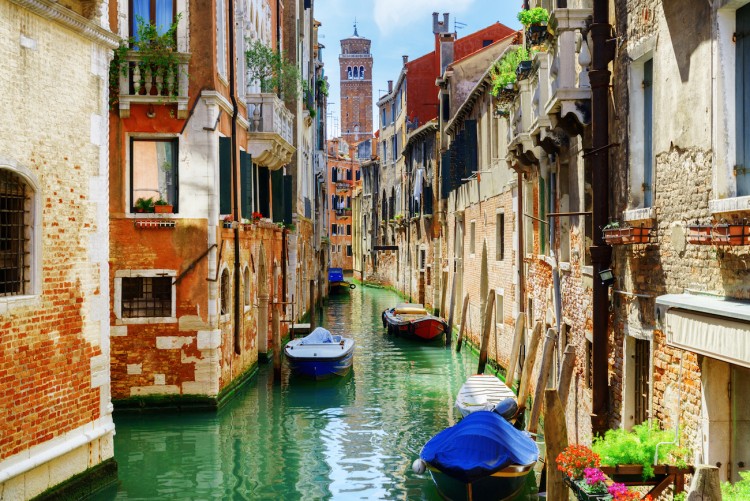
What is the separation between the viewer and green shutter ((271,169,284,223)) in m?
19.1

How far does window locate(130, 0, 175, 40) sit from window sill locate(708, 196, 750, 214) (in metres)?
9.95

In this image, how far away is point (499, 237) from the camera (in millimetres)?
17719

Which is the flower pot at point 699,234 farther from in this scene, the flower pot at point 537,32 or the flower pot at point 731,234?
the flower pot at point 537,32

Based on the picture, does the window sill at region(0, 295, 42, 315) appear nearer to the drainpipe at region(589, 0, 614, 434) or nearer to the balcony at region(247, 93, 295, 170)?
the drainpipe at region(589, 0, 614, 434)

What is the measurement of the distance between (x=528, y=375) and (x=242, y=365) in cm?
598

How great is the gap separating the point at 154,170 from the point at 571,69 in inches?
281

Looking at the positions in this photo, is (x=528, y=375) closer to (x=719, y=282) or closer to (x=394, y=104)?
(x=719, y=282)

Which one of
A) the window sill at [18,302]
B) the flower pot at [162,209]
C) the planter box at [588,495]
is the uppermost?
the flower pot at [162,209]

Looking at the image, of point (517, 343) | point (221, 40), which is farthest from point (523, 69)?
point (221, 40)

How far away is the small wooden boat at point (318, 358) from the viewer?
1688 centimetres

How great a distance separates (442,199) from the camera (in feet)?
90.0

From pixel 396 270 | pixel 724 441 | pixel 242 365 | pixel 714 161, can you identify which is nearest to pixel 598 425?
pixel 724 441

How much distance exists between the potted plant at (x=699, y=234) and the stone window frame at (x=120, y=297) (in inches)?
359

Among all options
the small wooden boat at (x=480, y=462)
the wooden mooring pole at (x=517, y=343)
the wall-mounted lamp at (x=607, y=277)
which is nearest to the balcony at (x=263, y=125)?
the wooden mooring pole at (x=517, y=343)
